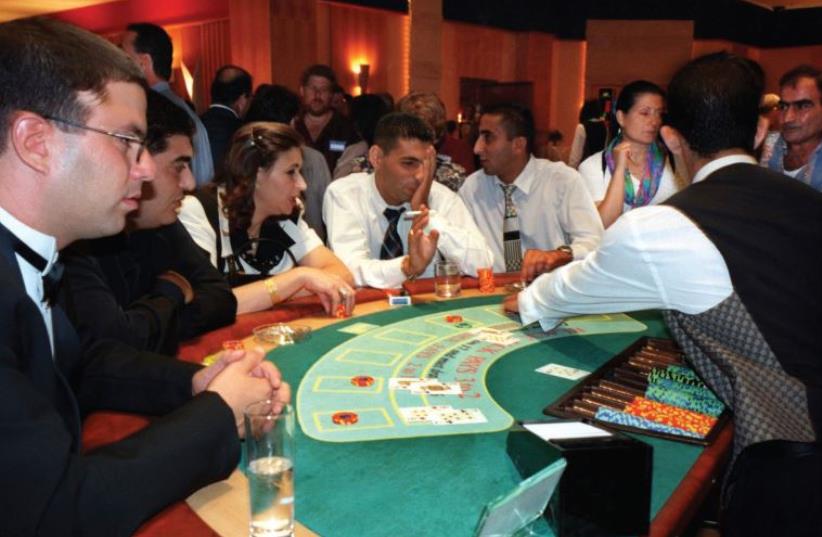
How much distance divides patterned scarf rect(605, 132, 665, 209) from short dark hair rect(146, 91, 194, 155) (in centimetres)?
300

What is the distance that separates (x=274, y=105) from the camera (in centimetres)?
456

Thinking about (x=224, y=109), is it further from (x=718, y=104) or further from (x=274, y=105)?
(x=718, y=104)

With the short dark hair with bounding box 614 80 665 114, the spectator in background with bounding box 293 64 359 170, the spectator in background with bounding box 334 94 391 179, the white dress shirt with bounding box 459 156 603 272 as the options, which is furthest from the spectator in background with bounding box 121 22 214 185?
the short dark hair with bounding box 614 80 665 114

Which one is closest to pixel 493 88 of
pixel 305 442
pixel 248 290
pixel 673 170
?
pixel 673 170

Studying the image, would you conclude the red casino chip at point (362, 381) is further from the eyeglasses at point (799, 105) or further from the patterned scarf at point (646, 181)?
the eyeglasses at point (799, 105)

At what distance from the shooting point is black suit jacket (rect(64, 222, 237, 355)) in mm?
1878

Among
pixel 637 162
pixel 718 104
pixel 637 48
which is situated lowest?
pixel 637 162

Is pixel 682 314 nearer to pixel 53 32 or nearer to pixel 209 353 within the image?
pixel 209 353

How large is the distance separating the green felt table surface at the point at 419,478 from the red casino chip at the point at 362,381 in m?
0.17

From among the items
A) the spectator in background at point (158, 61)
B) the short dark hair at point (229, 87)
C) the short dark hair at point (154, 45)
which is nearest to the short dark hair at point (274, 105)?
the short dark hair at point (229, 87)

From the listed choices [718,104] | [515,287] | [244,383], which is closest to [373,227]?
[515,287]

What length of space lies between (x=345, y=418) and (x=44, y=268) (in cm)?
73

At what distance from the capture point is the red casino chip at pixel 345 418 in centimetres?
162

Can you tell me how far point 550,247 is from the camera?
13.8ft
